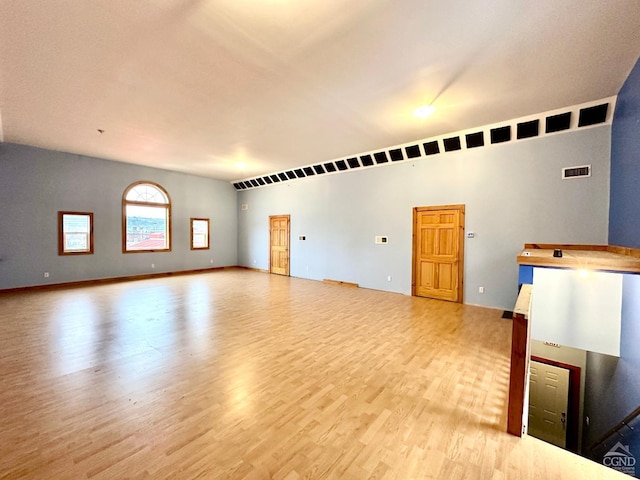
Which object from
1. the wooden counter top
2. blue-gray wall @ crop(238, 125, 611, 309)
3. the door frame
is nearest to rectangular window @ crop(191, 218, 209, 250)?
blue-gray wall @ crop(238, 125, 611, 309)

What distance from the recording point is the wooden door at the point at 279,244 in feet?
30.1

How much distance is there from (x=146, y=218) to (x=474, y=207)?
9.14 metres

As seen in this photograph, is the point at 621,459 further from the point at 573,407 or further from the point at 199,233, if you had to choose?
the point at 199,233

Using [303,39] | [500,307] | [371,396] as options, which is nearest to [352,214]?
[500,307]

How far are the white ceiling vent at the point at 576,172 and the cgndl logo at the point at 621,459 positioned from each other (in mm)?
3738

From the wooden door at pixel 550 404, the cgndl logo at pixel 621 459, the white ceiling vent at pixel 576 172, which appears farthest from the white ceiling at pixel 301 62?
the wooden door at pixel 550 404

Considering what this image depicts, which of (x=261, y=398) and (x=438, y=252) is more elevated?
(x=438, y=252)

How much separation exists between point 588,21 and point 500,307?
14.4 feet

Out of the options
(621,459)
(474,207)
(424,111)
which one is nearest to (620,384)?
(621,459)

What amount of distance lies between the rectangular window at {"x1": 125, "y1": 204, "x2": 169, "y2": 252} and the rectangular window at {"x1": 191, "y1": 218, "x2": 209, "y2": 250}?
0.88 metres

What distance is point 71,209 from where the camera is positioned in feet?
23.2

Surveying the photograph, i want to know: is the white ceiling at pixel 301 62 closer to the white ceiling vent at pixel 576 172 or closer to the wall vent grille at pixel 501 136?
the wall vent grille at pixel 501 136

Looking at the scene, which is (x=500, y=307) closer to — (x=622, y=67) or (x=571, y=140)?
(x=571, y=140)

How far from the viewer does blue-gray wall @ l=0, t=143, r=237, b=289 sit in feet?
20.6
